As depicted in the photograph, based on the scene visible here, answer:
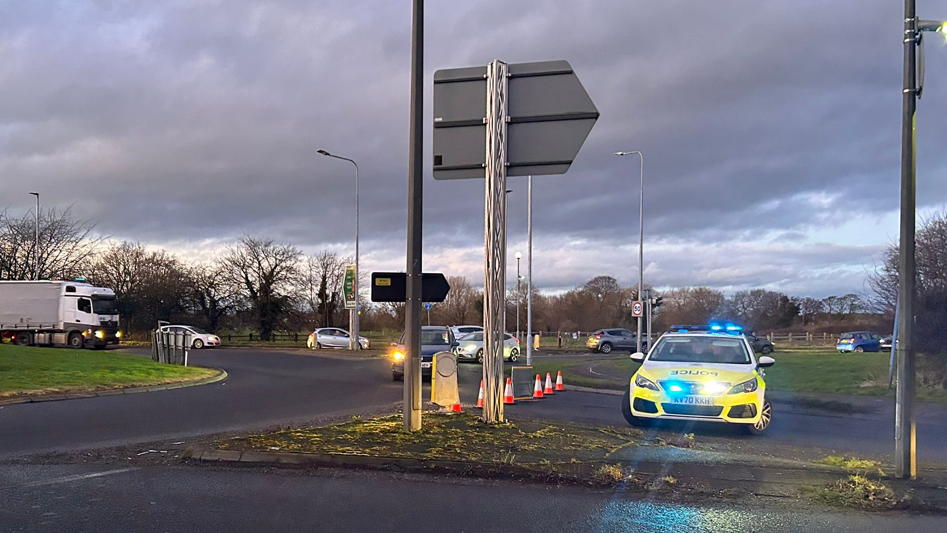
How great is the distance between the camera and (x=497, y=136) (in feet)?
32.9

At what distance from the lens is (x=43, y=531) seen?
18.3 feet

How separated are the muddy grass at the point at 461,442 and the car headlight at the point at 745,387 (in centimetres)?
148

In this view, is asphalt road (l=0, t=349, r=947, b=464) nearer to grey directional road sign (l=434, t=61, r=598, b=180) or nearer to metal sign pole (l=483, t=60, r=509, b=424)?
metal sign pole (l=483, t=60, r=509, b=424)

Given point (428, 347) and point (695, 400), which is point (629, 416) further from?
point (428, 347)

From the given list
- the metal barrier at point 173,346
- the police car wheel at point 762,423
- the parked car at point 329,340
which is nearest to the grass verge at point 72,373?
the metal barrier at point 173,346

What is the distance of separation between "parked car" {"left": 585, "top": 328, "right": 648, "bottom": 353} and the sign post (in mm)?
36219

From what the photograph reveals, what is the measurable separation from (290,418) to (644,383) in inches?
234

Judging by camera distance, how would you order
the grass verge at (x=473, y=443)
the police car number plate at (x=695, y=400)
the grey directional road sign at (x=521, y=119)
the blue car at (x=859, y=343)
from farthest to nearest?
the blue car at (x=859, y=343) → the police car number plate at (x=695, y=400) → the grey directional road sign at (x=521, y=119) → the grass verge at (x=473, y=443)

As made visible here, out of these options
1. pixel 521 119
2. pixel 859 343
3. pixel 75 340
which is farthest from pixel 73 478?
pixel 859 343

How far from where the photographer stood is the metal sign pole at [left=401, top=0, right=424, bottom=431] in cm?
945

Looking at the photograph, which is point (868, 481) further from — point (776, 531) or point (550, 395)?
point (550, 395)

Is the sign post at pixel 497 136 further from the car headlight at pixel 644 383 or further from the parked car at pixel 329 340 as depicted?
the parked car at pixel 329 340

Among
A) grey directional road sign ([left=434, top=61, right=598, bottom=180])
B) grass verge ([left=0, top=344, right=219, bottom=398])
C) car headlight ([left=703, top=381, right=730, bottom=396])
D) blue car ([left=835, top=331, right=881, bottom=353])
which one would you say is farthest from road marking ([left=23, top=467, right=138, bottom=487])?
blue car ([left=835, top=331, right=881, bottom=353])

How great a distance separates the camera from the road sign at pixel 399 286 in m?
9.55
